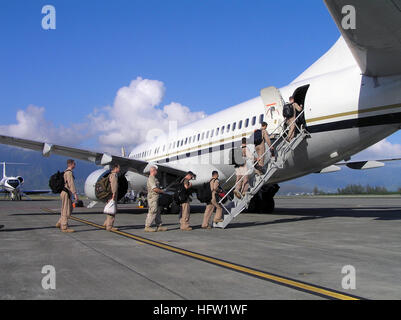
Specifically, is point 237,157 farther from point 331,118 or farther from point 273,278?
point 273,278

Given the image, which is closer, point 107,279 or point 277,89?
point 107,279

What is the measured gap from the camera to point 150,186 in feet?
37.4

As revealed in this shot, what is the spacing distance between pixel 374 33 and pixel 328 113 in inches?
154

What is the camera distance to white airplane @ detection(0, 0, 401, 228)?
876cm

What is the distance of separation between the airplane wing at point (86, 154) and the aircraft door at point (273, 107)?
224 inches

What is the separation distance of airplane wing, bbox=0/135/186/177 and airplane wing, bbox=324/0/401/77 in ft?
33.0

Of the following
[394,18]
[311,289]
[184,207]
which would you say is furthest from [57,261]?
[394,18]

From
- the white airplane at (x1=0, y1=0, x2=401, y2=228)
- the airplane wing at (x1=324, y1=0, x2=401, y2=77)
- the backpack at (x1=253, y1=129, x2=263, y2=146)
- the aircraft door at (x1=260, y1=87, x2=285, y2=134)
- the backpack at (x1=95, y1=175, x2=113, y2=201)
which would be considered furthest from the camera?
the aircraft door at (x1=260, y1=87, x2=285, y2=134)

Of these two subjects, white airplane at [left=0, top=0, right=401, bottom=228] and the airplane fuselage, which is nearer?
white airplane at [left=0, top=0, right=401, bottom=228]

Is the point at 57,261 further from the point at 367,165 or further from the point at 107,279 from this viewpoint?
the point at 367,165

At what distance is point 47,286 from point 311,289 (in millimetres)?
3082

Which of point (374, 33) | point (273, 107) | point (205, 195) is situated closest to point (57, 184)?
point (205, 195)

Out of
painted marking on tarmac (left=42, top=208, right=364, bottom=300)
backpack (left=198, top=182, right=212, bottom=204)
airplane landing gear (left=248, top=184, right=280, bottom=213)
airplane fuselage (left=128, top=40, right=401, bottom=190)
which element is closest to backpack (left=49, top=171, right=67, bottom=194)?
backpack (left=198, top=182, right=212, bottom=204)

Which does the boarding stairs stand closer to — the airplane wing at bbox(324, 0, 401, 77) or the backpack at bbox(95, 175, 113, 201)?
the airplane wing at bbox(324, 0, 401, 77)
